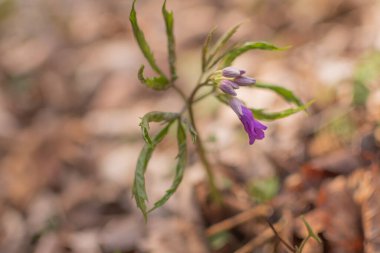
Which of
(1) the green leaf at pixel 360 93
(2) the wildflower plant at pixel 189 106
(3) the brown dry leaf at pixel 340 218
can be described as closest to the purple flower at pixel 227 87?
(2) the wildflower plant at pixel 189 106

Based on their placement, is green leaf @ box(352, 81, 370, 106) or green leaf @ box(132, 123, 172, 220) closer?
green leaf @ box(132, 123, 172, 220)

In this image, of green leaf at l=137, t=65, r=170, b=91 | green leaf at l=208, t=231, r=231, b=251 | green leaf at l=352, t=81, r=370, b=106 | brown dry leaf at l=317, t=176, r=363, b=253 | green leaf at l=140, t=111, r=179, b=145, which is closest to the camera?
green leaf at l=140, t=111, r=179, b=145

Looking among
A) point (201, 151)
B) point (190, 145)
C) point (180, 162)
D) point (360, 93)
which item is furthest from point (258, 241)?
point (190, 145)

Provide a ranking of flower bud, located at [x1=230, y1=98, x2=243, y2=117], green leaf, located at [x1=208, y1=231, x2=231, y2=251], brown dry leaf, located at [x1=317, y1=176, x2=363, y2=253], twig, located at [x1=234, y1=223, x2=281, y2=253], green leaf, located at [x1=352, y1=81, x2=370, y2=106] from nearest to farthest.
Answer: flower bud, located at [x1=230, y1=98, x2=243, y2=117], brown dry leaf, located at [x1=317, y1=176, x2=363, y2=253], twig, located at [x1=234, y1=223, x2=281, y2=253], green leaf, located at [x1=208, y1=231, x2=231, y2=251], green leaf, located at [x1=352, y1=81, x2=370, y2=106]

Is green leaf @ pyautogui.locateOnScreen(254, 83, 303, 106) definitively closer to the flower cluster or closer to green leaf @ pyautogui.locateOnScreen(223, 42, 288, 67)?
green leaf @ pyautogui.locateOnScreen(223, 42, 288, 67)

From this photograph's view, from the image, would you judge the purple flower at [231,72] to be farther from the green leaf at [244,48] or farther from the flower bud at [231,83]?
the green leaf at [244,48]

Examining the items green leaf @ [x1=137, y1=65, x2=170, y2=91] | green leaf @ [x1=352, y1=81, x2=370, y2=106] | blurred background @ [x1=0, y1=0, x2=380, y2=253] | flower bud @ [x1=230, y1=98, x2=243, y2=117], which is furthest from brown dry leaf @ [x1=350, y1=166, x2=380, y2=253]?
green leaf @ [x1=137, y1=65, x2=170, y2=91]
